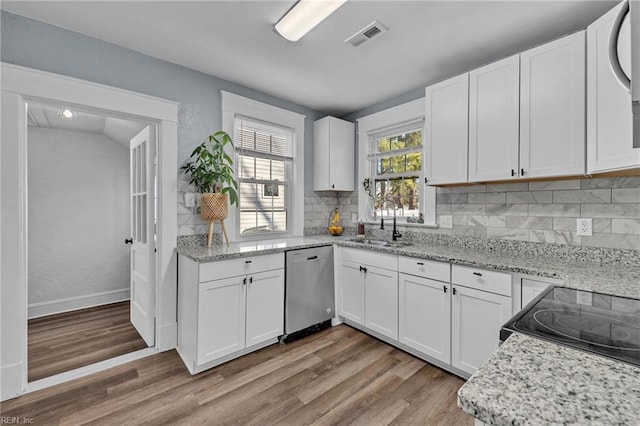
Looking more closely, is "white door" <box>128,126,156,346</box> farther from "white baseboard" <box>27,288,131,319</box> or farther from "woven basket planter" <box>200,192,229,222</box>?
"white baseboard" <box>27,288,131,319</box>

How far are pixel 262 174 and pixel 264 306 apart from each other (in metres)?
1.55

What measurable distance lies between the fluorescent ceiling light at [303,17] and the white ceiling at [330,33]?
70mm

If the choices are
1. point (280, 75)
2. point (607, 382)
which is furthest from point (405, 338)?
point (280, 75)

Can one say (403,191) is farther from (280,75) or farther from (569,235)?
(280,75)

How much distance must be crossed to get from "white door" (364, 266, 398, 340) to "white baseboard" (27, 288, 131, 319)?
3.25 meters

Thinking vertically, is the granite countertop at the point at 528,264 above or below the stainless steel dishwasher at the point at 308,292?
above

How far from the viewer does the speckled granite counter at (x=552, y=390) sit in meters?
0.51

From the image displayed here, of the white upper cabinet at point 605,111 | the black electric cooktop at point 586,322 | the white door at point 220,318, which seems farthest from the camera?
the white door at point 220,318

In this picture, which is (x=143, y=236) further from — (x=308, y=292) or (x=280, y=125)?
(x=280, y=125)

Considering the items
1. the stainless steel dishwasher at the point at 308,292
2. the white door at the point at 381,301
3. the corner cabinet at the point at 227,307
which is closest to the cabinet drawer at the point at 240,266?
the corner cabinet at the point at 227,307

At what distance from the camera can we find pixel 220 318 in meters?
2.30

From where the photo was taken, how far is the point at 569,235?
2.14 m

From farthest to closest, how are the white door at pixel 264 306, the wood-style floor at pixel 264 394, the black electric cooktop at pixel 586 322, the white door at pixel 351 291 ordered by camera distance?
the white door at pixel 351 291 → the white door at pixel 264 306 → the wood-style floor at pixel 264 394 → the black electric cooktop at pixel 586 322

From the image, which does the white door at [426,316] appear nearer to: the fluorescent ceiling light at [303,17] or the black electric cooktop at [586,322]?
the black electric cooktop at [586,322]
